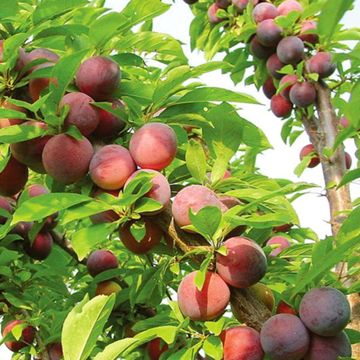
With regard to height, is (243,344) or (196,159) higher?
(196,159)

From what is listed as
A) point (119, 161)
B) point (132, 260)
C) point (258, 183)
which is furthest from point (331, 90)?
point (119, 161)

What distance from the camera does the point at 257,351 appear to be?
1021 mm

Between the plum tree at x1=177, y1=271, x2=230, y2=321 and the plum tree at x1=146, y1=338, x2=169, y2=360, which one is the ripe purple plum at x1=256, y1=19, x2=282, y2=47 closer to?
the plum tree at x1=146, y1=338, x2=169, y2=360

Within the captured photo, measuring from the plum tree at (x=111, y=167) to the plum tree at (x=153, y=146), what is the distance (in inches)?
1.0

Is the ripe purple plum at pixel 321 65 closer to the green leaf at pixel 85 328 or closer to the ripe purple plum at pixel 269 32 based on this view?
the ripe purple plum at pixel 269 32

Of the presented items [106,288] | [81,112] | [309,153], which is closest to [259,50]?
[309,153]

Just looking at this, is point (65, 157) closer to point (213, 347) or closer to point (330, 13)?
point (213, 347)

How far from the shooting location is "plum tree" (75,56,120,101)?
3.74 ft

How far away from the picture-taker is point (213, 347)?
1.03 meters

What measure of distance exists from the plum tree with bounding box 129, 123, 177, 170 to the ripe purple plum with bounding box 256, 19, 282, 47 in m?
1.87

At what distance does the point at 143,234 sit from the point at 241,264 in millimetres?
220

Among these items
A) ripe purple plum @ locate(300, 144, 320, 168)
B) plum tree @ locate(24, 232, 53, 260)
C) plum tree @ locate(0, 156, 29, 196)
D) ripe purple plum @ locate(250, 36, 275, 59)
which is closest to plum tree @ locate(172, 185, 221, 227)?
plum tree @ locate(0, 156, 29, 196)

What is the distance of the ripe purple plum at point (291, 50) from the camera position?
268cm

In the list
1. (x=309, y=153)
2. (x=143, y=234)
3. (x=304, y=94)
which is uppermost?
(x=143, y=234)
